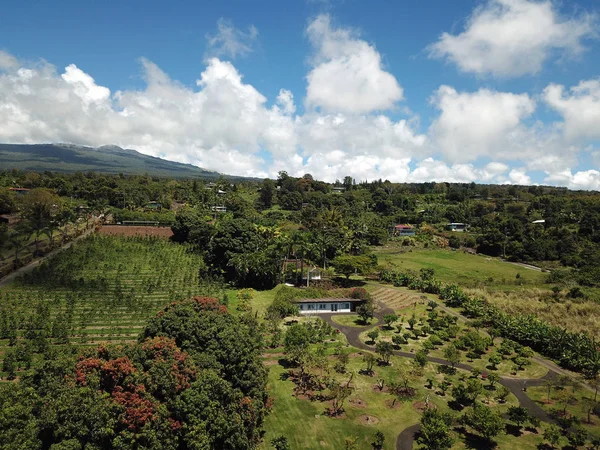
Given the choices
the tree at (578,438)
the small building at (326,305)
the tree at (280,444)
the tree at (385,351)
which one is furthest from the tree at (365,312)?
the tree at (280,444)

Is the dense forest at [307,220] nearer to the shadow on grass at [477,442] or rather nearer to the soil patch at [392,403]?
the soil patch at [392,403]

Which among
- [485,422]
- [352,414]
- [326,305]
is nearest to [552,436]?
[485,422]

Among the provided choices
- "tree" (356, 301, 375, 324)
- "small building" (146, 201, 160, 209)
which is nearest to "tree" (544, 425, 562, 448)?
"tree" (356, 301, 375, 324)

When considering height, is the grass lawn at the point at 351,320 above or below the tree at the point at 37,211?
below

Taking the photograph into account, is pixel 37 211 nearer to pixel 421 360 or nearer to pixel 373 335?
pixel 373 335

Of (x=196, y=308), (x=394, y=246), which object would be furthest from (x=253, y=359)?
(x=394, y=246)

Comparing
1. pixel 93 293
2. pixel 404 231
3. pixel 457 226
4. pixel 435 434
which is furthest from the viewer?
pixel 457 226

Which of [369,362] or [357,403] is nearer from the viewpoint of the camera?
[357,403]
